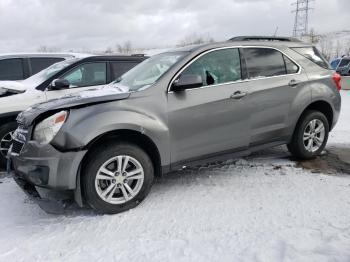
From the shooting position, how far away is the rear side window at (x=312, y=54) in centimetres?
532

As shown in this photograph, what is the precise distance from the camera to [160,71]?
4.38m

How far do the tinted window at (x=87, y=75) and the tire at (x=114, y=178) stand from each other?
107 inches

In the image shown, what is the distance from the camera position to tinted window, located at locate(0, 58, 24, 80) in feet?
25.3

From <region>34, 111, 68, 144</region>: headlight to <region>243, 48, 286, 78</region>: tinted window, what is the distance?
234 centimetres

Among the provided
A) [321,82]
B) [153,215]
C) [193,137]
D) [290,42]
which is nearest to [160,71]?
[193,137]

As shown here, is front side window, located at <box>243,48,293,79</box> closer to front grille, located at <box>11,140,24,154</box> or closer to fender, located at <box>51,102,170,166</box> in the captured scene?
fender, located at <box>51,102,170,166</box>

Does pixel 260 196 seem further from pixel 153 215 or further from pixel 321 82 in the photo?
pixel 321 82

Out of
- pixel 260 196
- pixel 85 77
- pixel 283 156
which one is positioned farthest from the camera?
pixel 85 77

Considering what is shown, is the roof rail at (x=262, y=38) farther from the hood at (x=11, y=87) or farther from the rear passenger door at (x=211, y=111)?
the hood at (x=11, y=87)

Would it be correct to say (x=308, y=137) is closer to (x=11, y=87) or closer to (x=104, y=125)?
(x=104, y=125)

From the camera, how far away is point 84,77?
6234 millimetres

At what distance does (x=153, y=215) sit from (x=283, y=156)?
2710 mm

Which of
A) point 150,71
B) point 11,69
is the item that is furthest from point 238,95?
point 11,69

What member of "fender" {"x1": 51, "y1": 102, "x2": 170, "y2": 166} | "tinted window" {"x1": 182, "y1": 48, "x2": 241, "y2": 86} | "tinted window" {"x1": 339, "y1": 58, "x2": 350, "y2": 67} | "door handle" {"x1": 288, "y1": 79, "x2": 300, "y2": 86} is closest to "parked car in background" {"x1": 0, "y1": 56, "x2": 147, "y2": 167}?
"fender" {"x1": 51, "y1": 102, "x2": 170, "y2": 166}
